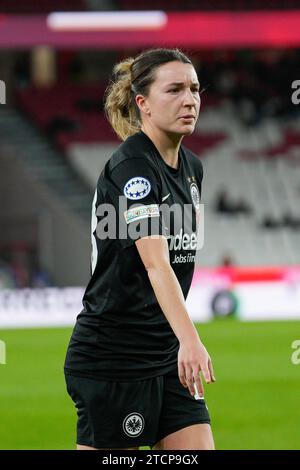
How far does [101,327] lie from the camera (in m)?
4.03

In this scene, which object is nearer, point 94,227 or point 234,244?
point 94,227

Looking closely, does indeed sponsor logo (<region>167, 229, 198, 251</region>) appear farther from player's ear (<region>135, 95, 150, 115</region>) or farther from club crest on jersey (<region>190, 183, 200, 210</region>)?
player's ear (<region>135, 95, 150, 115</region>)

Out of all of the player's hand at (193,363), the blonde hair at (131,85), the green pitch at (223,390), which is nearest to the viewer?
the player's hand at (193,363)

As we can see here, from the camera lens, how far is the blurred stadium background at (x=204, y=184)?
43.0 ft

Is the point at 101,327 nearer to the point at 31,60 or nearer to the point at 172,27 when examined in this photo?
the point at 172,27

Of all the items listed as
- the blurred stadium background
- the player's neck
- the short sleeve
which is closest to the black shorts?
the short sleeve

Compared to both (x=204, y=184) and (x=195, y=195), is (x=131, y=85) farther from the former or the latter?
(x=204, y=184)

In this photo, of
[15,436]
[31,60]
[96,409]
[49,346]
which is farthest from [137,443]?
[31,60]

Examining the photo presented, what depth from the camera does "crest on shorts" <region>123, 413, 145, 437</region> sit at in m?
4.00

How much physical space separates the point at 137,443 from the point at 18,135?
21113 mm

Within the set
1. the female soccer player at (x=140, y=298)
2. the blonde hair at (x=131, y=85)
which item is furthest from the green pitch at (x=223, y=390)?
the blonde hair at (x=131, y=85)

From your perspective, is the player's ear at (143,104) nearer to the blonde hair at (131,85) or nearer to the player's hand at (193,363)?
the blonde hair at (131,85)

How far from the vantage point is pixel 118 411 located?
13.1 feet

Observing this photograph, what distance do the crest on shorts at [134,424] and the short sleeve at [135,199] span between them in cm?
64
